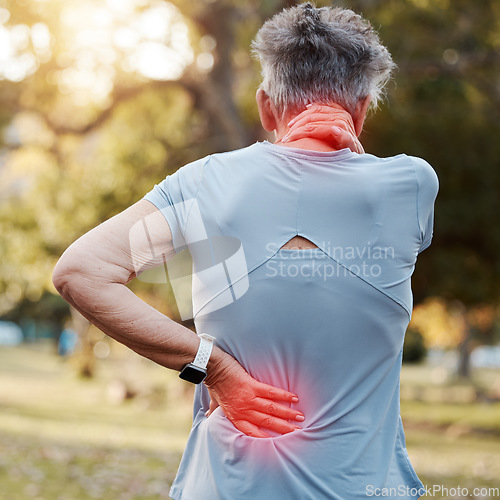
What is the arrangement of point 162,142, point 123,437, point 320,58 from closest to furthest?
point 320,58, point 123,437, point 162,142

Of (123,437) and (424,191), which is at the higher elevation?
(424,191)

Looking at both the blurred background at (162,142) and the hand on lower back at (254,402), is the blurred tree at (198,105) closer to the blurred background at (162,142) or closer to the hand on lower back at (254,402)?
the blurred background at (162,142)

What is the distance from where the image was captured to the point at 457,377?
131ft

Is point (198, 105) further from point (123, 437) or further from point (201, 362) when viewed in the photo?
point (201, 362)

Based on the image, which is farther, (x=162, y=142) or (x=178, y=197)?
(x=162, y=142)

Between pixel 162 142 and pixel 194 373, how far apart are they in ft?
46.1

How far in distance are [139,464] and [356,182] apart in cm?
861

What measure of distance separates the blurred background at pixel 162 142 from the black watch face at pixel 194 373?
20.7 feet

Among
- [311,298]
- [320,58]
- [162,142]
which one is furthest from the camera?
[162,142]

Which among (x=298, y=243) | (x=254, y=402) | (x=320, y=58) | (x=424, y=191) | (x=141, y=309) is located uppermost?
(x=320, y=58)

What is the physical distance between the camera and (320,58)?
1729mm

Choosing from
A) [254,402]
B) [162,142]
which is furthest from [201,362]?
[162,142]

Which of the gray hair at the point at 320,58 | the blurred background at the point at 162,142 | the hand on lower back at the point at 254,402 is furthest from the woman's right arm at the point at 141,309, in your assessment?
the blurred background at the point at 162,142

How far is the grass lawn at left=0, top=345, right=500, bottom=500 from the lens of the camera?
8055 mm
